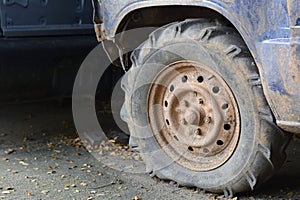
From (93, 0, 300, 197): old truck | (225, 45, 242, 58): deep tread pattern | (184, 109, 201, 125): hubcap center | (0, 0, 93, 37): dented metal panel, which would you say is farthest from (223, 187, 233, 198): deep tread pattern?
(0, 0, 93, 37): dented metal panel

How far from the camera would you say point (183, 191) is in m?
3.92

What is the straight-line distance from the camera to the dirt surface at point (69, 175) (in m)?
3.89

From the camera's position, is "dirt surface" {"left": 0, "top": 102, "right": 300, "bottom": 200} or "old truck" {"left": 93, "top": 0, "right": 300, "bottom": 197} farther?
"dirt surface" {"left": 0, "top": 102, "right": 300, "bottom": 200}

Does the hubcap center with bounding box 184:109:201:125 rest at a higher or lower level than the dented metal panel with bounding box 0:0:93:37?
lower

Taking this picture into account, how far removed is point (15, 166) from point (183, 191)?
1336 millimetres

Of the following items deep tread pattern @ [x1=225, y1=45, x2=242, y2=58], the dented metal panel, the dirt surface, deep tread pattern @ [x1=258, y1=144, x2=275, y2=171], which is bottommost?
the dirt surface

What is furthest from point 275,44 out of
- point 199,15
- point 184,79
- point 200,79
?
point 199,15

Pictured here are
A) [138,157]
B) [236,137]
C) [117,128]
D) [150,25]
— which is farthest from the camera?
[117,128]

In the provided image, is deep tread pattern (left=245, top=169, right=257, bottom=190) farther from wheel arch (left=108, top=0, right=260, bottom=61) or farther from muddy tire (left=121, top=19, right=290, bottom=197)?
wheel arch (left=108, top=0, right=260, bottom=61)

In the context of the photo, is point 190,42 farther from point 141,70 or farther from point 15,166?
point 15,166

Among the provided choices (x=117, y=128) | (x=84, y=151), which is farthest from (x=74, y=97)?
(x=84, y=151)

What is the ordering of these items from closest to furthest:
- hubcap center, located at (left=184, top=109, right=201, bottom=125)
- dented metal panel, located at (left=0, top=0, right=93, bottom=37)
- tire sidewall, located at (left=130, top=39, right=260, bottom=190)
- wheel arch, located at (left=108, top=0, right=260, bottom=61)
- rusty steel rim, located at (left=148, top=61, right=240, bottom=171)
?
wheel arch, located at (left=108, top=0, right=260, bottom=61) → tire sidewall, located at (left=130, top=39, right=260, bottom=190) → rusty steel rim, located at (left=148, top=61, right=240, bottom=171) → hubcap center, located at (left=184, top=109, right=201, bottom=125) → dented metal panel, located at (left=0, top=0, right=93, bottom=37)

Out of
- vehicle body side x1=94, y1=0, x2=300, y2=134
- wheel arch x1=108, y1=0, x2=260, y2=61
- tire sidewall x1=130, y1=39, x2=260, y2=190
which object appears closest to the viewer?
vehicle body side x1=94, y1=0, x2=300, y2=134

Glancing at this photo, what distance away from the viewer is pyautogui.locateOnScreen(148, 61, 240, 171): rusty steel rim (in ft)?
12.2
